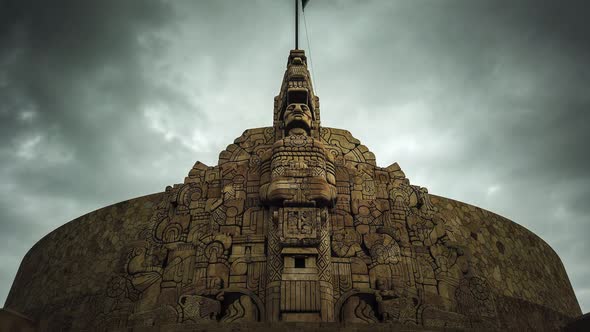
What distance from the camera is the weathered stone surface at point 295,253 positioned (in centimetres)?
729

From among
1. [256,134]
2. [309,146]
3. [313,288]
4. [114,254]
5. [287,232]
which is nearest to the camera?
[313,288]

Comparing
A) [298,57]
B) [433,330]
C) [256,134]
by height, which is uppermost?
[298,57]

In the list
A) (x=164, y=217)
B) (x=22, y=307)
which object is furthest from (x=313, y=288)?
(x=22, y=307)

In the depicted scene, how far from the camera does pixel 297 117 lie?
9.21m

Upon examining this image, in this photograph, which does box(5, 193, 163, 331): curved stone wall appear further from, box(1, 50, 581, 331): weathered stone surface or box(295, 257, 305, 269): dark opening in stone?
box(295, 257, 305, 269): dark opening in stone

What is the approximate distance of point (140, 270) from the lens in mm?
8141

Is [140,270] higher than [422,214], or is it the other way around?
[422,214]

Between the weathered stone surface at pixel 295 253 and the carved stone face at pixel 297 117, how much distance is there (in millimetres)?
24

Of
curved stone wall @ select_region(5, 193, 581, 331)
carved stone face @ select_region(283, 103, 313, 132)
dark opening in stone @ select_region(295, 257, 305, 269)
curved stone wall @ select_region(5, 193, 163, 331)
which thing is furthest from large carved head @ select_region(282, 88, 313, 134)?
curved stone wall @ select_region(5, 193, 163, 331)

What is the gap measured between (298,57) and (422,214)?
459 cm

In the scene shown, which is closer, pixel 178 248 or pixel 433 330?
pixel 433 330

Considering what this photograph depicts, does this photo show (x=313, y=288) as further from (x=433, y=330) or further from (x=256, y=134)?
(x=256, y=134)

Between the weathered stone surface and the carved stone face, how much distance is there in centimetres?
2

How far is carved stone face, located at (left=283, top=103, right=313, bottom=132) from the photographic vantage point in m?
9.23
